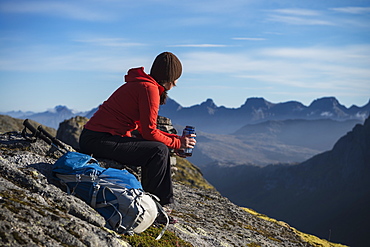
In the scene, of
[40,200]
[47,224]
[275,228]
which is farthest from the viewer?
[275,228]

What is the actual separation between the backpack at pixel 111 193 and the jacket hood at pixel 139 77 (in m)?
2.43

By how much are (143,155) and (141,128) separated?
720mm

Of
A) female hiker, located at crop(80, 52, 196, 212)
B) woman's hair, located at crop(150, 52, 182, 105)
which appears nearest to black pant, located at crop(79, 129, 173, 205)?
female hiker, located at crop(80, 52, 196, 212)

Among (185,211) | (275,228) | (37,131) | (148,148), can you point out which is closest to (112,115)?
(148,148)

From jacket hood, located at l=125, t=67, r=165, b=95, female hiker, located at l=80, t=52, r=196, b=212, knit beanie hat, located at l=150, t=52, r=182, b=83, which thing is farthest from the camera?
knit beanie hat, located at l=150, t=52, r=182, b=83

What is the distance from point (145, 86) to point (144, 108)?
574mm

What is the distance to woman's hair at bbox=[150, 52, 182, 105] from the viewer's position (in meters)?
9.98

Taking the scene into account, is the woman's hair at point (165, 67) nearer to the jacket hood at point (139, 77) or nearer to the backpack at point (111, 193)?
the jacket hood at point (139, 77)

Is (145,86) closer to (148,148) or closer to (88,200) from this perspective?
(148,148)

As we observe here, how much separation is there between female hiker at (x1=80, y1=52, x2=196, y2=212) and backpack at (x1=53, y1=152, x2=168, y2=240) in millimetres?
877

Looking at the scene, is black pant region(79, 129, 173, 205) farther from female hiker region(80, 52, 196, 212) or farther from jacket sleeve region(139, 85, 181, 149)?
jacket sleeve region(139, 85, 181, 149)

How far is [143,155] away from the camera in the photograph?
9867 mm

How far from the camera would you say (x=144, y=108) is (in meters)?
9.59

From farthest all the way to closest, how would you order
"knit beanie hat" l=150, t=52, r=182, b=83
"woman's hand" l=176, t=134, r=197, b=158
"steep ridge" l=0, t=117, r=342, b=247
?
"woman's hand" l=176, t=134, r=197, b=158, "knit beanie hat" l=150, t=52, r=182, b=83, "steep ridge" l=0, t=117, r=342, b=247
